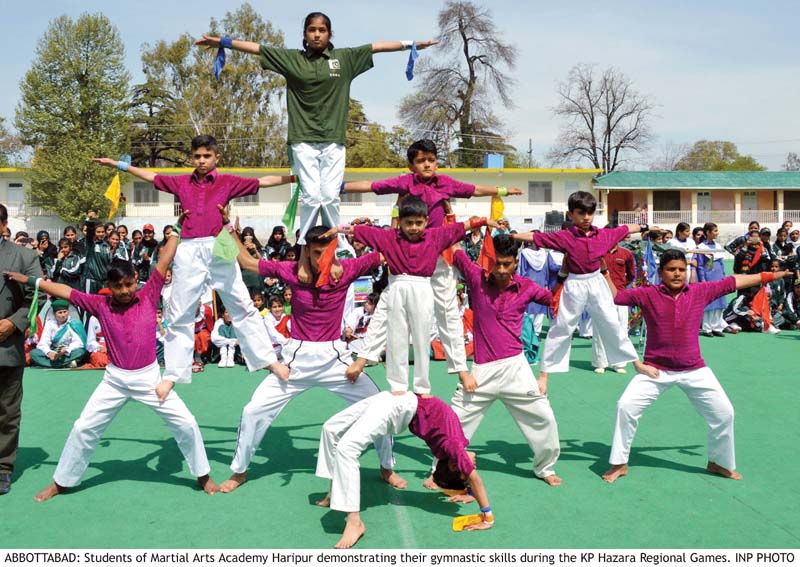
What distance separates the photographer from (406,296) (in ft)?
17.7

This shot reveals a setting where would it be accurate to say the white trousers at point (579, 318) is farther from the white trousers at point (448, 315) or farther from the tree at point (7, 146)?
the tree at point (7, 146)

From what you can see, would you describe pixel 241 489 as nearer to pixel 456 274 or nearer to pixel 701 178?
pixel 456 274

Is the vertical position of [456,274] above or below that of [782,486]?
above

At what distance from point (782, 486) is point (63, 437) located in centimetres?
620

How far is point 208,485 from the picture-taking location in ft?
17.8

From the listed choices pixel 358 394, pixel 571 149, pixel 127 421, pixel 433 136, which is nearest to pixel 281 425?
pixel 127 421

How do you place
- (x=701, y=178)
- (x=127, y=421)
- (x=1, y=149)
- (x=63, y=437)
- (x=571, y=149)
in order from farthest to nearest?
(x=1, y=149) → (x=571, y=149) → (x=701, y=178) → (x=127, y=421) → (x=63, y=437)

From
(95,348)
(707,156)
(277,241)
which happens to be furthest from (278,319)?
(707,156)

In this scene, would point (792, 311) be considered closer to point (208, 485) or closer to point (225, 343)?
point (225, 343)

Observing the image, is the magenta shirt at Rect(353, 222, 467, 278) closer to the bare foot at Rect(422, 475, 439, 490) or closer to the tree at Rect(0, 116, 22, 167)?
the bare foot at Rect(422, 475, 439, 490)

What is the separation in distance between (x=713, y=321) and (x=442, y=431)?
9935mm

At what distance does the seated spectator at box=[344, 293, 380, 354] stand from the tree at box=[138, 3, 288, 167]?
32.0 m

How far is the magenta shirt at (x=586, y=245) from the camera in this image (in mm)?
6594

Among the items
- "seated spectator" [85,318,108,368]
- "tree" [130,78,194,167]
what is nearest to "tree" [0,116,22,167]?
"tree" [130,78,194,167]
